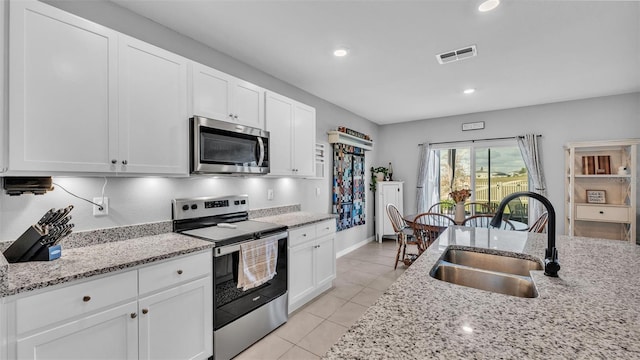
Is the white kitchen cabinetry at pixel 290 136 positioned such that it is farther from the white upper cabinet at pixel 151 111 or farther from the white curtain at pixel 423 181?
the white curtain at pixel 423 181

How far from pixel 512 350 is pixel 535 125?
524cm

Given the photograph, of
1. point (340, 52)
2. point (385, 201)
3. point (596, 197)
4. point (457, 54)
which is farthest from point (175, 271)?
point (596, 197)

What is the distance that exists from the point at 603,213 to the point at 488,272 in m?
4.10

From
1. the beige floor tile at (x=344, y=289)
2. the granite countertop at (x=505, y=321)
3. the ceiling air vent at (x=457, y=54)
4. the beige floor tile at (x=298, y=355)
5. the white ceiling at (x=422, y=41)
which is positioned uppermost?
the white ceiling at (x=422, y=41)

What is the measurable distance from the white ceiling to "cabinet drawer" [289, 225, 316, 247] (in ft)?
5.77

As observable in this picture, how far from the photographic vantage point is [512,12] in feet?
6.87

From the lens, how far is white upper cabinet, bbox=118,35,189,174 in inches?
Answer: 69.6

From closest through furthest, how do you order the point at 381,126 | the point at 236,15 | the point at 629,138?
the point at 236,15
the point at 629,138
the point at 381,126

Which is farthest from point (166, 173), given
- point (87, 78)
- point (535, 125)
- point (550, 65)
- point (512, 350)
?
point (535, 125)

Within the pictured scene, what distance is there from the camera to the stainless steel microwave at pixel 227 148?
6.95 ft

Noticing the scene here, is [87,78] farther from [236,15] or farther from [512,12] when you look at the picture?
[512,12]

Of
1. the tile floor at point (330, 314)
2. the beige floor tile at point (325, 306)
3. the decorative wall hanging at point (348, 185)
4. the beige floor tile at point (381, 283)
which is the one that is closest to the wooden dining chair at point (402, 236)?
the tile floor at point (330, 314)

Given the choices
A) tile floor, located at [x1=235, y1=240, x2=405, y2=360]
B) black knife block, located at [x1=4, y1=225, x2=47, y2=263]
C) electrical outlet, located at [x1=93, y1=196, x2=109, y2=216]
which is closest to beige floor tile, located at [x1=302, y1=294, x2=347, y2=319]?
tile floor, located at [x1=235, y1=240, x2=405, y2=360]

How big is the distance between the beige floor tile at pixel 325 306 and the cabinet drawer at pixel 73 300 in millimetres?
1739
